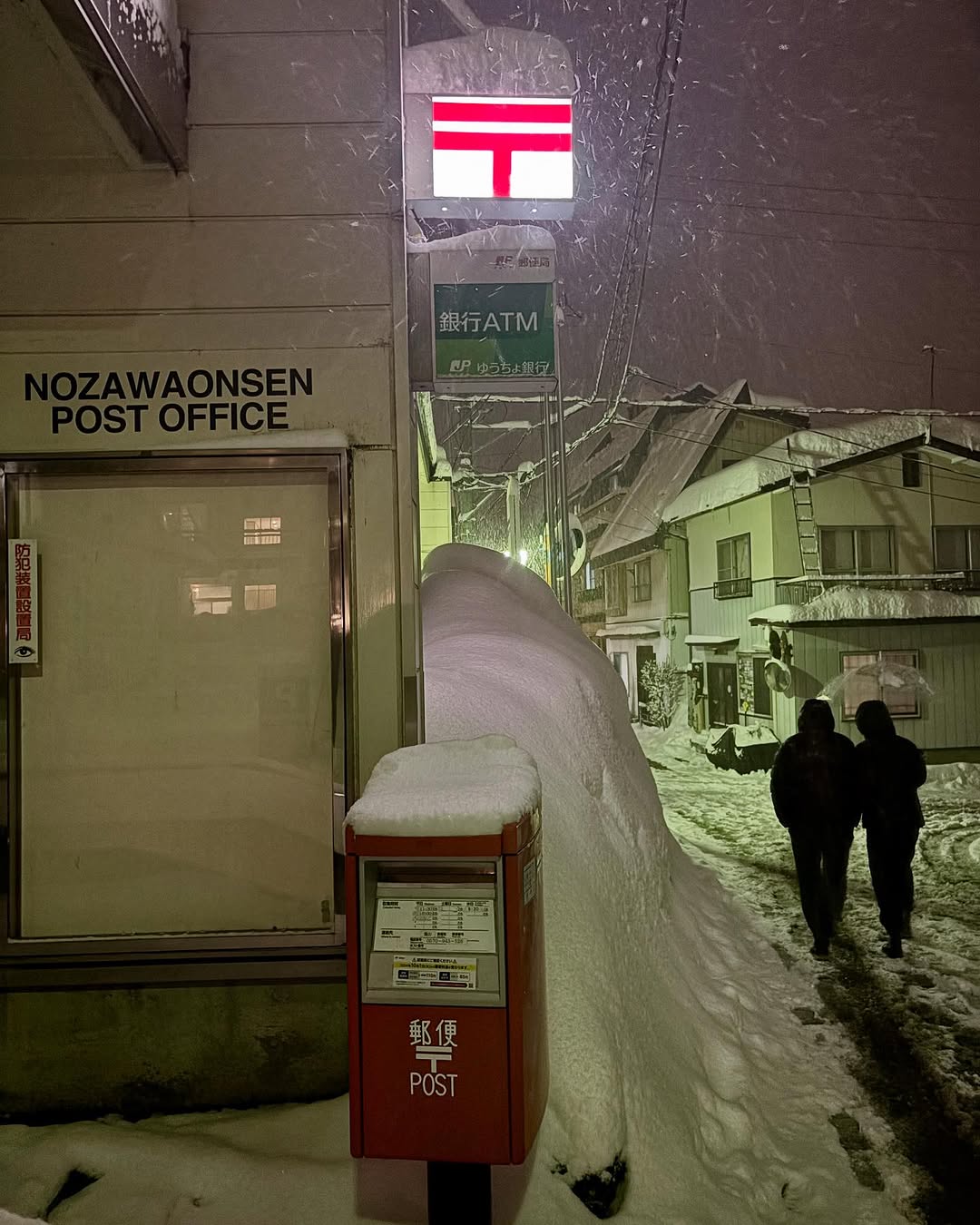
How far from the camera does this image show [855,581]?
848 inches

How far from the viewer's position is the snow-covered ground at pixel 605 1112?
3.10 m

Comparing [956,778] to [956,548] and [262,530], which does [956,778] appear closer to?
[956,548]

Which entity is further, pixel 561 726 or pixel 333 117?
pixel 561 726

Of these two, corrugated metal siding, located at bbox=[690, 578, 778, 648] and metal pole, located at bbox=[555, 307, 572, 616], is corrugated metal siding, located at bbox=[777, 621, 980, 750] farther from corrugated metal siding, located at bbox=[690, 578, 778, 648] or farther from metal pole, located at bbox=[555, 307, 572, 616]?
metal pole, located at bbox=[555, 307, 572, 616]

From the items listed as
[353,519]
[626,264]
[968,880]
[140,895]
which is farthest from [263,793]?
[626,264]

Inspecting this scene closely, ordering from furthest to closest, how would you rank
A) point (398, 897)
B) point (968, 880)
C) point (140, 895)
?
point (968, 880), point (140, 895), point (398, 897)

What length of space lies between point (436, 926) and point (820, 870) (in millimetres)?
5053

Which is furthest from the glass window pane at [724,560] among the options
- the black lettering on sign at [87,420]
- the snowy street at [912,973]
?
the black lettering on sign at [87,420]

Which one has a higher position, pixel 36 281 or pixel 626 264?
pixel 626 264

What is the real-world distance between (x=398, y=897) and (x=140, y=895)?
1780 millimetres

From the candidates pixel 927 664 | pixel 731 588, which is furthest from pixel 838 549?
pixel 927 664

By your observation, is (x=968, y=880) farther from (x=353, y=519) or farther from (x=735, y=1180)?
(x=353, y=519)

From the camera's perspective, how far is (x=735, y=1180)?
3.52 meters

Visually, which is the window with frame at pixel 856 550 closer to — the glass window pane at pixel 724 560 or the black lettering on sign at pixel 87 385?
the glass window pane at pixel 724 560
